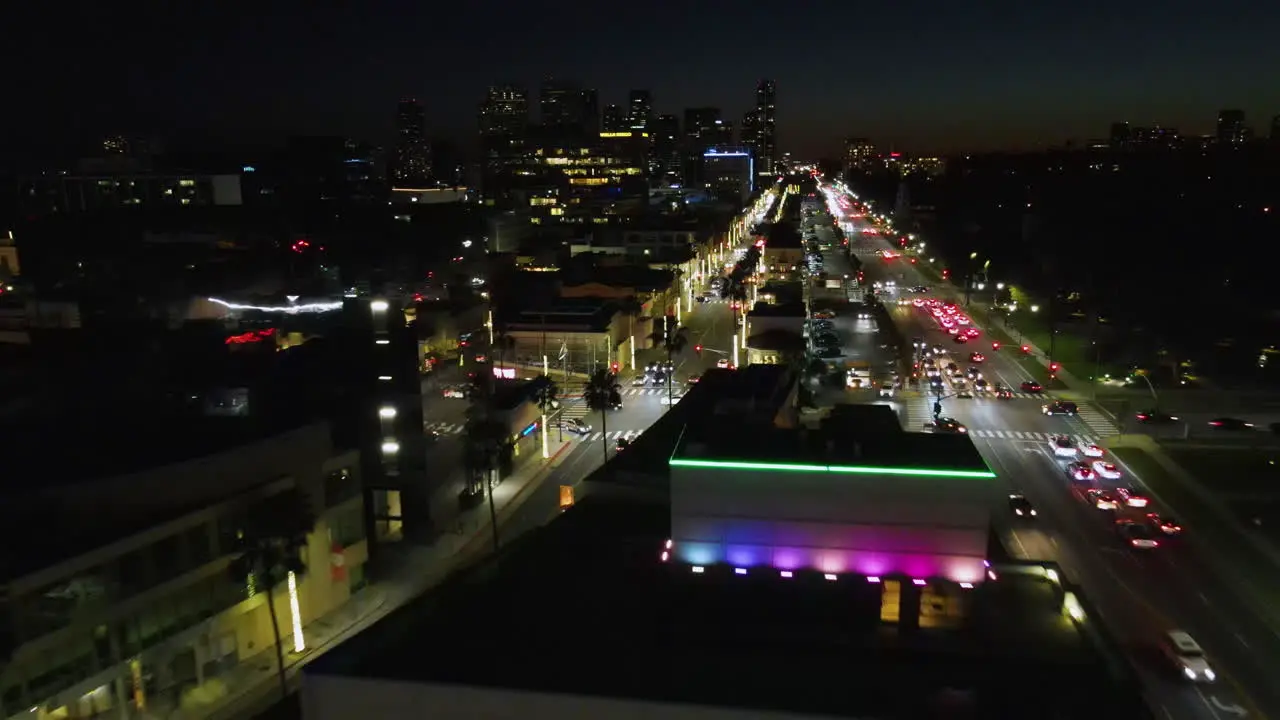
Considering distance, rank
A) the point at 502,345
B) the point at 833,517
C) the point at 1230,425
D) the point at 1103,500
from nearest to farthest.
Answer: the point at 833,517
the point at 1103,500
the point at 1230,425
the point at 502,345

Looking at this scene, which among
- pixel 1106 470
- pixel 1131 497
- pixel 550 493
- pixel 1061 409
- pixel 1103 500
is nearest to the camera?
pixel 1103 500

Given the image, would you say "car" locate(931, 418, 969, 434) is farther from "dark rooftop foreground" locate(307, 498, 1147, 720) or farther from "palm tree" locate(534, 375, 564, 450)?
"dark rooftop foreground" locate(307, 498, 1147, 720)

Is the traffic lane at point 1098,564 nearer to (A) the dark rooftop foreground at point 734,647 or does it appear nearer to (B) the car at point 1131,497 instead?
(B) the car at point 1131,497

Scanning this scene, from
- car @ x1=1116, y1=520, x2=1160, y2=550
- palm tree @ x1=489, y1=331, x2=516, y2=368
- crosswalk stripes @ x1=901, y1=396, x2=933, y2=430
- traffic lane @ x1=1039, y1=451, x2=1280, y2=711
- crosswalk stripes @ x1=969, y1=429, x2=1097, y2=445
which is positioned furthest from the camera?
palm tree @ x1=489, y1=331, x2=516, y2=368

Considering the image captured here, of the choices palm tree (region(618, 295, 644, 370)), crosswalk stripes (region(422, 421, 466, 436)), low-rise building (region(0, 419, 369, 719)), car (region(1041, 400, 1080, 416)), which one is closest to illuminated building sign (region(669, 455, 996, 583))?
low-rise building (region(0, 419, 369, 719))

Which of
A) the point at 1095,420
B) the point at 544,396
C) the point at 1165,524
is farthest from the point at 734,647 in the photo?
the point at 1095,420

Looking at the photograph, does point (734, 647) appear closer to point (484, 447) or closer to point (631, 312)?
point (484, 447)
